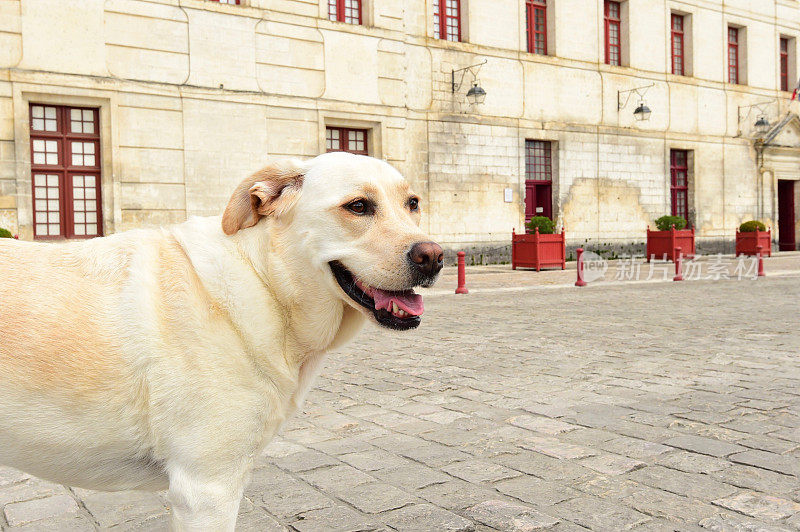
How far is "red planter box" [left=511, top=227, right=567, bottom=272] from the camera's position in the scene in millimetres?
19047

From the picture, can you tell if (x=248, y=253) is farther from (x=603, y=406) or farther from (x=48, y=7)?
(x=48, y=7)

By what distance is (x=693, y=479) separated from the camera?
129 inches

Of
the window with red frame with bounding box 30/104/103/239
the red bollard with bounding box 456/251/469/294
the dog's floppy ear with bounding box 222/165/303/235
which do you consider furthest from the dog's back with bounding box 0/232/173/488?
the window with red frame with bounding box 30/104/103/239

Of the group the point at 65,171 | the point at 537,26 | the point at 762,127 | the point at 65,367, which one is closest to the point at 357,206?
the point at 65,367

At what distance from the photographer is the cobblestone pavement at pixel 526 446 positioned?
2930 mm

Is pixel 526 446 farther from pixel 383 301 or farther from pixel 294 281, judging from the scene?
pixel 294 281

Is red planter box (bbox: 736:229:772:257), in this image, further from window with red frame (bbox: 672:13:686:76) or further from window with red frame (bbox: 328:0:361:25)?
window with red frame (bbox: 328:0:361:25)

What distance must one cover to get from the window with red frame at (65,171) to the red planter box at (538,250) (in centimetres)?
1106

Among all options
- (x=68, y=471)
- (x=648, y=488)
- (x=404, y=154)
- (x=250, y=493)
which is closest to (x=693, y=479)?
(x=648, y=488)

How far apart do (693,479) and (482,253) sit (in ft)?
59.2

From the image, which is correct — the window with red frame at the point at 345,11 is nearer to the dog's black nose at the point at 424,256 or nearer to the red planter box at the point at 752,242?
the red planter box at the point at 752,242

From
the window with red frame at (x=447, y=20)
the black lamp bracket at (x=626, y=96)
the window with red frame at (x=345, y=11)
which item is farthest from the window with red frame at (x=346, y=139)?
the black lamp bracket at (x=626, y=96)

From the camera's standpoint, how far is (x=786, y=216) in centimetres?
3025

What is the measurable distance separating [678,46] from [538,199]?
9.36 m
